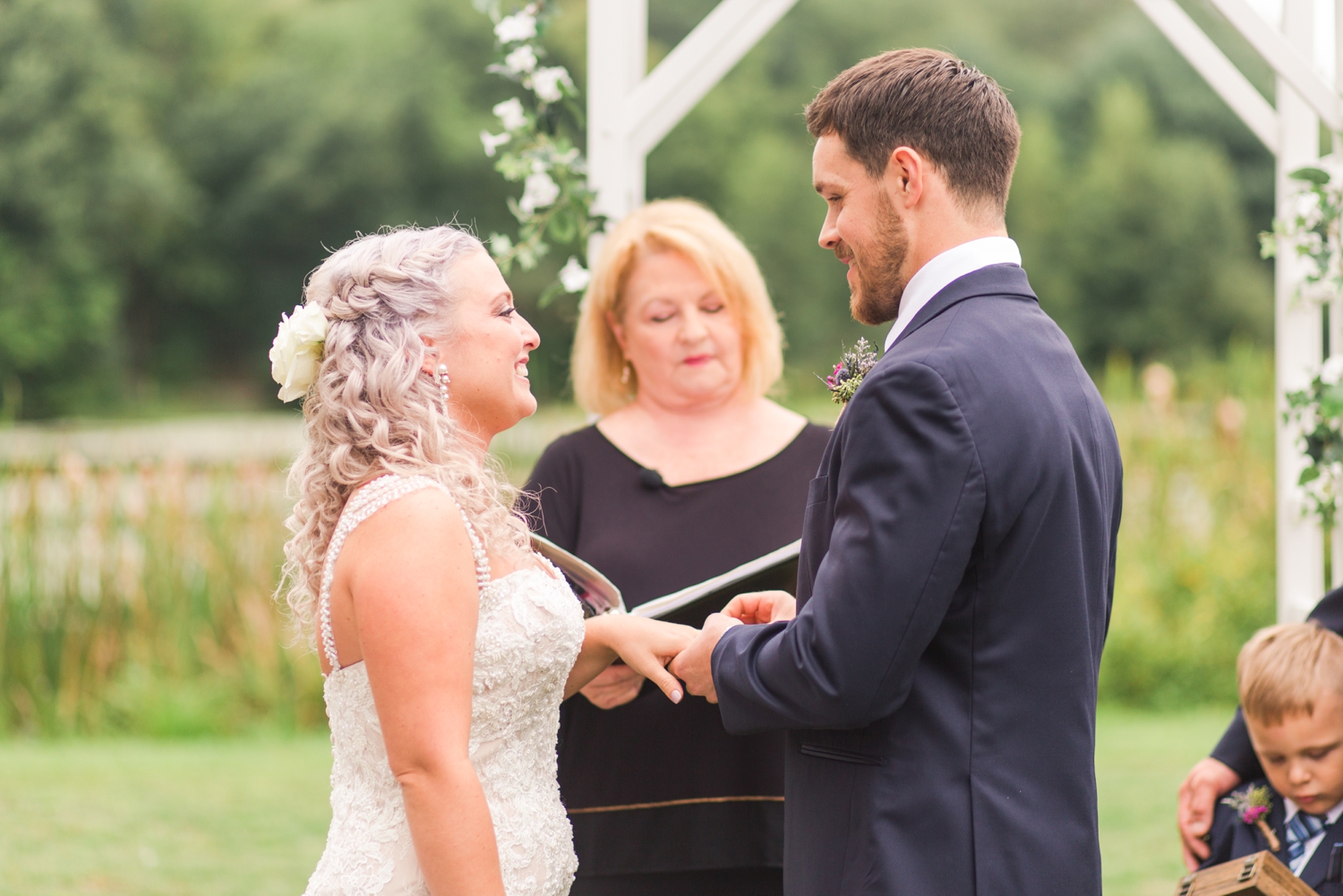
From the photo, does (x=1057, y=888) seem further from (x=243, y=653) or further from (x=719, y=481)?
(x=243, y=653)

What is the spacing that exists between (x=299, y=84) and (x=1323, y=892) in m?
29.9

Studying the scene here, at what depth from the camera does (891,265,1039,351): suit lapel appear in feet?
7.02

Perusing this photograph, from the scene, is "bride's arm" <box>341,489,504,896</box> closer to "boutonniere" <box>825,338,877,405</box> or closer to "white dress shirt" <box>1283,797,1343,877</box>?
"boutonniere" <box>825,338,877,405</box>

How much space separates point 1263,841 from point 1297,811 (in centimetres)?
12

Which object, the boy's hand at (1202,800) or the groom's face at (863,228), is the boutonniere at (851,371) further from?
the boy's hand at (1202,800)

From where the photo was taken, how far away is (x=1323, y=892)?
281 centimetres

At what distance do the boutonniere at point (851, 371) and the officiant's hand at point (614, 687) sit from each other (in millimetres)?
918

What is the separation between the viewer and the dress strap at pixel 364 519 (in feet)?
7.00

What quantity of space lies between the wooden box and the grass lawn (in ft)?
9.06

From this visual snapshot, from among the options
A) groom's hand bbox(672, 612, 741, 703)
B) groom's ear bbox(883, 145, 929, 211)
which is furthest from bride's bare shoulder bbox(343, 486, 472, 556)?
groom's ear bbox(883, 145, 929, 211)

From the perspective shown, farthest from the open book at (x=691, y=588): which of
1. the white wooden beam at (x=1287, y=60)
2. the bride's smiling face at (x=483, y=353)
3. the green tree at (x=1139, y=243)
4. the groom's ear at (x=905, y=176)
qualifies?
the green tree at (x=1139, y=243)

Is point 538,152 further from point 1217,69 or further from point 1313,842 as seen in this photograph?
point 1313,842

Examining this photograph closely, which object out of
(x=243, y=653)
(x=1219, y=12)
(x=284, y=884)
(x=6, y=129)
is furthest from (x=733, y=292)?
(x=6, y=129)

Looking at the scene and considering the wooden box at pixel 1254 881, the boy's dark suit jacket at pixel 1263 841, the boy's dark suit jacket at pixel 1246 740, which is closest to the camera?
the wooden box at pixel 1254 881
